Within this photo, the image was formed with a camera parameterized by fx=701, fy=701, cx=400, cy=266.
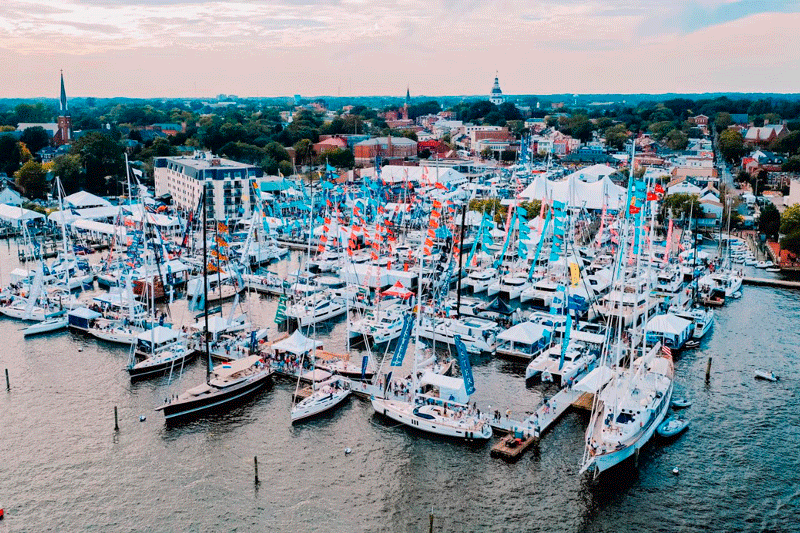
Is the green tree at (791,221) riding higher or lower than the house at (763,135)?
lower

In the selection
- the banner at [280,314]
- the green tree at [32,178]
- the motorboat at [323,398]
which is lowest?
the motorboat at [323,398]

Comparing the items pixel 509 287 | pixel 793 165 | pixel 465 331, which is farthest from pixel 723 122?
pixel 465 331

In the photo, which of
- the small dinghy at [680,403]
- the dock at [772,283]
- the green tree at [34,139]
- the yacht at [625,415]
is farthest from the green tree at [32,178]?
the small dinghy at [680,403]

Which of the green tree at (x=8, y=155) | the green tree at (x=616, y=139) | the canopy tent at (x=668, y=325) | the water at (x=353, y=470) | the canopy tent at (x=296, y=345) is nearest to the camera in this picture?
the water at (x=353, y=470)

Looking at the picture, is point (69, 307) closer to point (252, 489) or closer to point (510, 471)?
point (252, 489)

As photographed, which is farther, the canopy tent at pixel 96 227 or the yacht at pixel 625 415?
the canopy tent at pixel 96 227

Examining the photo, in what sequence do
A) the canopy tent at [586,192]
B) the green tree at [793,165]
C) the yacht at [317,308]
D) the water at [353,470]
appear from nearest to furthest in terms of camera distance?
the water at [353,470], the yacht at [317,308], the canopy tent at [586,192], the green tree at [793,165]

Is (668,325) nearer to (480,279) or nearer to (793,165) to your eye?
(480,279)

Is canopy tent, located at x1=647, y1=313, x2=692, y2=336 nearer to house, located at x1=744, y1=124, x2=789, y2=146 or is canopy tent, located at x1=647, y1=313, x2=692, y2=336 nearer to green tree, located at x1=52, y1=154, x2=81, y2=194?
green tree, located at x1=52, y1=154, x2=81, y2=194

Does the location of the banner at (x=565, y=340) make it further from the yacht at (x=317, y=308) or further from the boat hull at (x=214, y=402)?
the yacht at (x=317, y=308)
